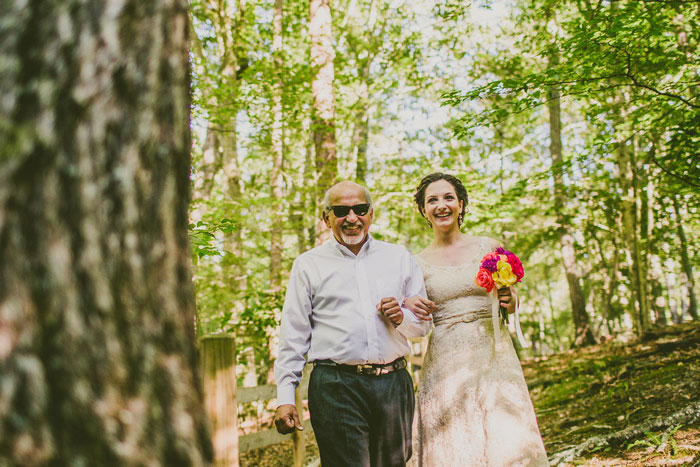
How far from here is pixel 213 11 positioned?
31.2 feet

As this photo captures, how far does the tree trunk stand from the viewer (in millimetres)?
7223

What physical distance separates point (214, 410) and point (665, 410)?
17.1 feet

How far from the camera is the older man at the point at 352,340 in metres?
2.92

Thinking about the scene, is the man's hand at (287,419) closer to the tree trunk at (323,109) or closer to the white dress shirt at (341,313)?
the white dress shirt at (341,313)

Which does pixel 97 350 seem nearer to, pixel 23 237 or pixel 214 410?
pixel 23 237

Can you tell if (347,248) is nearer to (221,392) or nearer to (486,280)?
(486,280)

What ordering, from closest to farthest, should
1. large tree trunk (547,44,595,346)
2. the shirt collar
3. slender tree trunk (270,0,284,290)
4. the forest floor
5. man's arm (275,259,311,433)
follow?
man's arm (275,259,311,433) → the shirt collar → the forest floor → slender tree trunk (270,0,284,290) → large tree trunk (547,44,595,346)

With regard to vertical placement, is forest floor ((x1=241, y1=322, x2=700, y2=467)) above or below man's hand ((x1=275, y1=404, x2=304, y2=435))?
below

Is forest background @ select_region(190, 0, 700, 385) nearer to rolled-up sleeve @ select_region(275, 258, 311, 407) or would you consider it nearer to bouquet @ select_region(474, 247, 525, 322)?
rolled-up sleeve @ select_region(275, 258, 311, 407)

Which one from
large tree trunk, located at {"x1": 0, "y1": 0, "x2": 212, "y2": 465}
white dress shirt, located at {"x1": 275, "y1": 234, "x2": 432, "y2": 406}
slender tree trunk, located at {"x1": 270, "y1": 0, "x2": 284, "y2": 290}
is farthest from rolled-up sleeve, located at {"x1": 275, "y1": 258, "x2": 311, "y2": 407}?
slender tree trunk, located at {"x1": 270, "y1": 0, "x2": 284, "y2": 290}

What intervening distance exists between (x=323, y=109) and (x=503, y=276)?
4519 millimetres

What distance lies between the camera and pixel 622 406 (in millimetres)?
6316

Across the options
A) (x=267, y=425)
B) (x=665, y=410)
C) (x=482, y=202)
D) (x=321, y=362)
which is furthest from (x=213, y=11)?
(x=665, y=410)

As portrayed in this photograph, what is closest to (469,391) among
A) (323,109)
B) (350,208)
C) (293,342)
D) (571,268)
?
(293,342)
